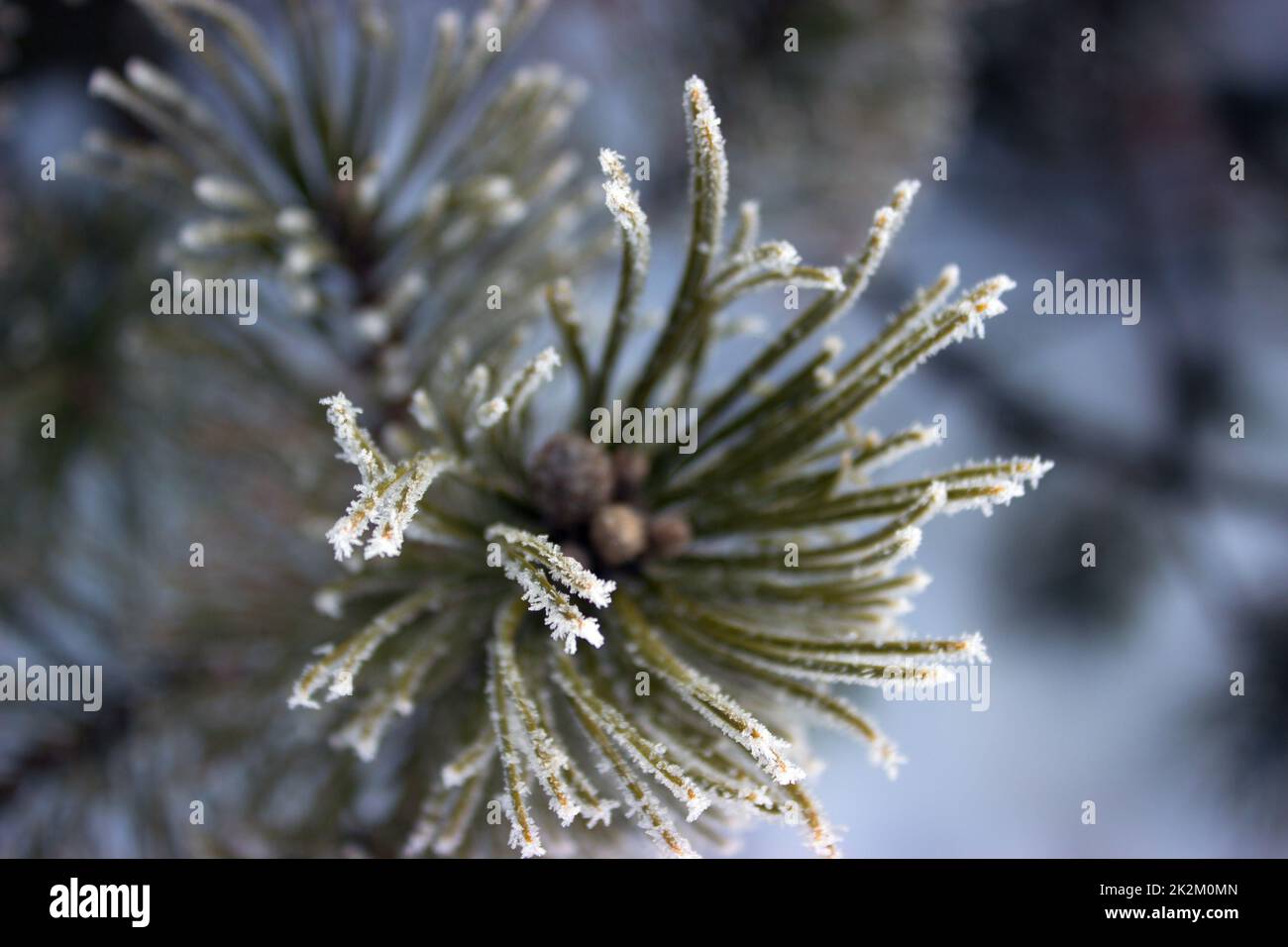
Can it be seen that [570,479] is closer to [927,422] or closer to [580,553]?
[580,553]

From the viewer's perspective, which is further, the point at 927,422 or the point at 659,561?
the point at 927,422

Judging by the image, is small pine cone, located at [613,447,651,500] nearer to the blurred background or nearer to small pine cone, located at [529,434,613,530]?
small pine cone, located at [529,434,613,530]

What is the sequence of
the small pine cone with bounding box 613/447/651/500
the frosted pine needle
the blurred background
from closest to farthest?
1. the frosted pine needle
2. the small pine cone with bounding box 613/447/651/500
3. the blurred background

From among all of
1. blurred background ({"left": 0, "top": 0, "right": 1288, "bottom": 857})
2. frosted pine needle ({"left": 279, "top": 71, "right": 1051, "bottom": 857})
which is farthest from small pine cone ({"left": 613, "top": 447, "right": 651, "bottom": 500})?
blurred background ({"left": 0, "top": 0, "right": 1288, "bottom": 857})

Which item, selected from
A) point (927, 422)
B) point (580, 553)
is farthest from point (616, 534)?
point (927, 422)

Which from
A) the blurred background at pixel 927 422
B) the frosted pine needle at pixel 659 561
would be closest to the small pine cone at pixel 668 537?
the frosted pine needle at pixel 659 561
